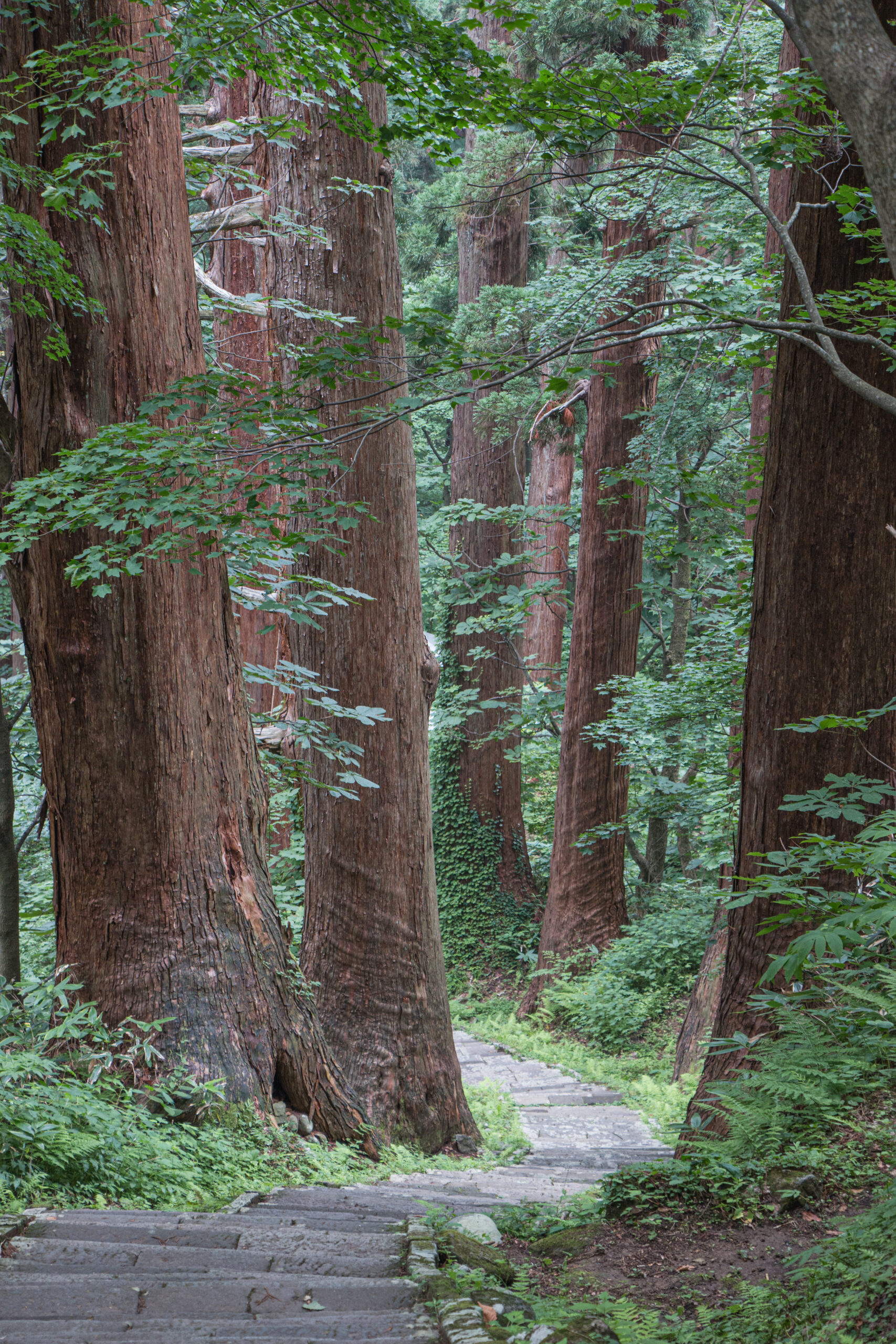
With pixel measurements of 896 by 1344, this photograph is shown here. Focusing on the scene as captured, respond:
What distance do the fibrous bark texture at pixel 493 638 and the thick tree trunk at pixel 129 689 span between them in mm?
9577

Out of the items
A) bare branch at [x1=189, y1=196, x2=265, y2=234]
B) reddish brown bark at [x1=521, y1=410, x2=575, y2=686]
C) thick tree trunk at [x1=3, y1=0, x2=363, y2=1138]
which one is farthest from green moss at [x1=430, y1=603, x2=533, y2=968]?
thick tree trunk at [x1=3, y1=0, x2=363, y2=1138]

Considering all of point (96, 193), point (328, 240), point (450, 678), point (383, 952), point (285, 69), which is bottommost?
point (383, 952)

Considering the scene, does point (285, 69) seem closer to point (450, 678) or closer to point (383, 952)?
point (383, 952)

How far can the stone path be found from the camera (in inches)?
203

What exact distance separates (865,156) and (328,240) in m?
4.75

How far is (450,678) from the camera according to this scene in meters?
15.4

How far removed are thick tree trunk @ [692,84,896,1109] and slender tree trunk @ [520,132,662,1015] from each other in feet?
25.5

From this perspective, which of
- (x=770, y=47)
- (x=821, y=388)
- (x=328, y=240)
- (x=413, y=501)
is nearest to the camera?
A: (x=821, y=388)

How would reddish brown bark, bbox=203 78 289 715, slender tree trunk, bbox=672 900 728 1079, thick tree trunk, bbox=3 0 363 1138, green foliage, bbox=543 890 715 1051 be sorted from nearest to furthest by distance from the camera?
thick tree trunk, bbox=3 0 363 1138
slender tree trunk, bbox=672 900 728 1079
reddish brown bark, bbox=203 78 289 715
green foliage, bbox=543 890 715 1051

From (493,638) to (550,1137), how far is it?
339 inches

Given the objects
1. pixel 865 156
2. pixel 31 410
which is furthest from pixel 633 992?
pixel 865 156

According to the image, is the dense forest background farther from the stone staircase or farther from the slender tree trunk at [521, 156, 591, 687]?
the slender tree trunk at [521, 156, 591, 687]

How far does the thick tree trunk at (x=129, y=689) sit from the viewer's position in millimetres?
4859

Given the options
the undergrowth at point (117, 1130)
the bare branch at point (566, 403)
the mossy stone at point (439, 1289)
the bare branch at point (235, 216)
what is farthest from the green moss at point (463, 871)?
the mossy stone at point (439, 1289)
